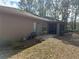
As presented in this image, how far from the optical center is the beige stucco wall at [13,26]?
42.9 feet

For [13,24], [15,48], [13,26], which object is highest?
[13,24]

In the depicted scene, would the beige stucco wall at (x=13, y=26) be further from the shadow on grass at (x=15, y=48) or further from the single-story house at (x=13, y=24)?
the shadow on grass at (x=15, y=48)

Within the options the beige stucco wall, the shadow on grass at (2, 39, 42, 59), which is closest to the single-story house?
the beige stucco wall

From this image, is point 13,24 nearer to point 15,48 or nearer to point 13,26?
point 13,26

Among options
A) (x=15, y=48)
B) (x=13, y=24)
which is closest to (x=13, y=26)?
(x=13, y=24)

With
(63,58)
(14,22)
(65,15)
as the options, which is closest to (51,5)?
(65,15)

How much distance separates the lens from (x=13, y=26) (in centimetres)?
1455

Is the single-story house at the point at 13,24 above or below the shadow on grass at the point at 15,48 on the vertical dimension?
above

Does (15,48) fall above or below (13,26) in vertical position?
below

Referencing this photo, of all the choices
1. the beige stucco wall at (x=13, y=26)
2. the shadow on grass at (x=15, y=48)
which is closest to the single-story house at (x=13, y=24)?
A: the beige stucco wall at (x=13, y=26)

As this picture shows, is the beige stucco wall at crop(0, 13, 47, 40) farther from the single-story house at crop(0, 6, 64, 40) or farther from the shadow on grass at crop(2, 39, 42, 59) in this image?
the shadow on grass at crop(2, 39, 42, 59)

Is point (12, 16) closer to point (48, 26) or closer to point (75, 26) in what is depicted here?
point (48, 26)

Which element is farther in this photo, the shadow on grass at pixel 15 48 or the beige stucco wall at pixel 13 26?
the beige stucco wall at pixel 13 26

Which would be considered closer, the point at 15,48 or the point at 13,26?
the point at 15,48
